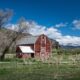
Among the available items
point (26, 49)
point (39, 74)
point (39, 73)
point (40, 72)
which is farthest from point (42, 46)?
point (39, 74)

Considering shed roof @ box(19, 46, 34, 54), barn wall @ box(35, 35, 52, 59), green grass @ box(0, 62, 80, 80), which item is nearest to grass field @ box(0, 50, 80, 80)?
green grass @ box(0, 62, 80, 80)

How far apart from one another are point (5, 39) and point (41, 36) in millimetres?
17689

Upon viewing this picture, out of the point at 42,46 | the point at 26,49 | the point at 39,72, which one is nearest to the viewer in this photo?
the point at 39,72

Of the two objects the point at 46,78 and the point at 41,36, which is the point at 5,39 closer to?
the point at 41,36

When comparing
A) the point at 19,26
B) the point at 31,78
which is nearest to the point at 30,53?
the point at 19,26

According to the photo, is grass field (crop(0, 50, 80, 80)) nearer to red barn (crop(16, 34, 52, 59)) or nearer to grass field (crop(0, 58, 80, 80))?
grass field (crop(0, 58, 80, 80))

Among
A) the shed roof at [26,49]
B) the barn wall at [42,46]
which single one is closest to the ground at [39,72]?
the shed roof at [26,49]

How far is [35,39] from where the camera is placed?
88.3 metres

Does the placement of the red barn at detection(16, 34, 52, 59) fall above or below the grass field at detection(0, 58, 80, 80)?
above

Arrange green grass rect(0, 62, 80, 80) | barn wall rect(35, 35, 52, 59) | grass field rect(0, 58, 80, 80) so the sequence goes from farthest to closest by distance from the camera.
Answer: barn wall rect(35, 35, 52, 59)
grass field rect(0, 58, 80, 80)
green grass rect(0, 62, 80, 80)

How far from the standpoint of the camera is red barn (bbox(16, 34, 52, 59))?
282ft

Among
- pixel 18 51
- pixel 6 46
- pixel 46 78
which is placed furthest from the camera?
pixel 18 51

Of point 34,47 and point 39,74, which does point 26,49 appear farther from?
point 39,74

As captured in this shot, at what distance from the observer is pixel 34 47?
87500 mm
